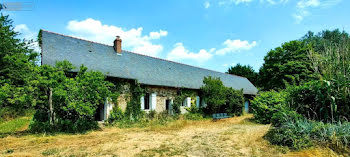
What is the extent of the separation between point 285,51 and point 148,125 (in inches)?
834

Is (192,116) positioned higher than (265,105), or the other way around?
(265,105)

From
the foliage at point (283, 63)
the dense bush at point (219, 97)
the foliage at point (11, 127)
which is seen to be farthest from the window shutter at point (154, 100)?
the foliage at point (283, 63)

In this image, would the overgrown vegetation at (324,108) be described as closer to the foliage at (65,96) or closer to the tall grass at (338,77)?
the tall grass at (338,77)

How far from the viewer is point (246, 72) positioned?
3231cm

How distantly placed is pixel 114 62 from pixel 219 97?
8139 mm

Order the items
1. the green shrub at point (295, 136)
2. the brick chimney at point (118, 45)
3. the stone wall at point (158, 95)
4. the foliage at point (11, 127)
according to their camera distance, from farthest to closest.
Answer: the brick chimney at point (118, 45), the stone wall at point (158, 95), the foliage at point (11, 127), the green shrub at point (295, 136)

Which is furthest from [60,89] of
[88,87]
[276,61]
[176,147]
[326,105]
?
[276,61]

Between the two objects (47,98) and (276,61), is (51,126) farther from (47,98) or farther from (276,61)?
(276,61)

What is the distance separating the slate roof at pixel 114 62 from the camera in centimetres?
1013

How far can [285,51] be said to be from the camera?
902 inches

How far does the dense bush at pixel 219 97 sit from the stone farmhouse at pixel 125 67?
117 cm

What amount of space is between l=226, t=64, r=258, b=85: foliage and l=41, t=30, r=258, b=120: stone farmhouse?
18609mm

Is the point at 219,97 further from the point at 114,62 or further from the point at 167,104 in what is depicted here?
the point at 114,62

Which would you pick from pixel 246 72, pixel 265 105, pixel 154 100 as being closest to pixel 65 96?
pixel 154 100
